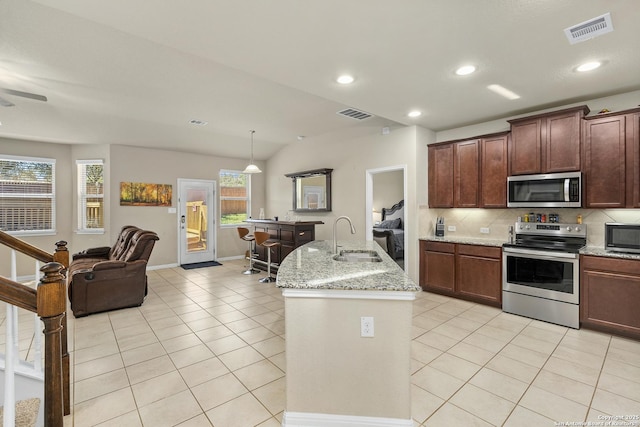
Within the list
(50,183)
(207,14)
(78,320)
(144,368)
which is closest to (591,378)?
(144,368)

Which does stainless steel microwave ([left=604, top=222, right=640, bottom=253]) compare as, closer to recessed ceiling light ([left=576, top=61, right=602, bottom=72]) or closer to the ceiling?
the ceiling

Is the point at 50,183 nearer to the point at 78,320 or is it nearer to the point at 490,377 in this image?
the point at 78,320

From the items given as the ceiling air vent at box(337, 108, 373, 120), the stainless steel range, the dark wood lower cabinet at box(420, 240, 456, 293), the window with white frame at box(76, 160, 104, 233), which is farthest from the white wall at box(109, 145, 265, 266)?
the stainless steel range

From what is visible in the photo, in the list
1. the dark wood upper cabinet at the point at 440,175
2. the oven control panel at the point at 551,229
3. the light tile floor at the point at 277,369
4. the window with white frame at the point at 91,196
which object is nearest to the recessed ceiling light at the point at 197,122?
the window with white frame at the point at 91,196

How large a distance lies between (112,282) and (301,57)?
144 inches

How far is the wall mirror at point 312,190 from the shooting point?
6156 mm

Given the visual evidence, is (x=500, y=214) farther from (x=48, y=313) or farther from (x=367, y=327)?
(x=48, y=313)

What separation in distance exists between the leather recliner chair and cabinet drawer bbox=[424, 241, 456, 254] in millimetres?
4086

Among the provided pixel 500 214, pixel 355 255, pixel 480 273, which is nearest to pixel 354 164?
pixel 500 214

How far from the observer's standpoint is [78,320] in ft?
12.0

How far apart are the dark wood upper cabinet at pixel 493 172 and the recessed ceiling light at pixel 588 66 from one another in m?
1.24

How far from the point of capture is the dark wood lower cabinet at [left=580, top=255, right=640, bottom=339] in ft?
9.81

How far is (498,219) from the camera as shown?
171 inches

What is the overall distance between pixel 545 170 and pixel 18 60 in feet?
19.7
